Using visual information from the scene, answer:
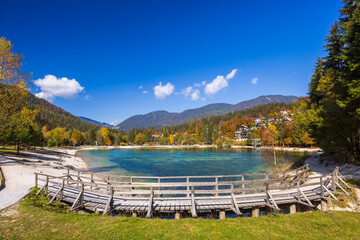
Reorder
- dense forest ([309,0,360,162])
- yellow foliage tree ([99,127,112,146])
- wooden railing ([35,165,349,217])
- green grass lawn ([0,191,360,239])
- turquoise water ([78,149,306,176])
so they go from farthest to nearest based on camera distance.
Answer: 1. yellow foliage tree ([99,127,112,146])
2. turquoise water ([78,149,306,176])
3. dense forest ([309,0,360,162])
4. wooden railing ([35,165,349,217])
5. green grass lawn ([0,191,360,239])

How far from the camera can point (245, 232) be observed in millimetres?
7996

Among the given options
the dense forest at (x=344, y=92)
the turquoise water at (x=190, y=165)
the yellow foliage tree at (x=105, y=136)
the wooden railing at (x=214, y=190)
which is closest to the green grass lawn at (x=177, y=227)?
the wooden railing at (x=214, y=190)

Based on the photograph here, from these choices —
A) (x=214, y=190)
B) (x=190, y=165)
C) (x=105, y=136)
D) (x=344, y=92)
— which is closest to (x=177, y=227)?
(x=214, y=190)

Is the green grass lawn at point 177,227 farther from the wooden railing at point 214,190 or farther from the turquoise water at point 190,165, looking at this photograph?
the turquoise water at point 190,165

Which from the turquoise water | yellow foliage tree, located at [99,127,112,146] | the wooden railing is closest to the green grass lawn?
the wooden railing

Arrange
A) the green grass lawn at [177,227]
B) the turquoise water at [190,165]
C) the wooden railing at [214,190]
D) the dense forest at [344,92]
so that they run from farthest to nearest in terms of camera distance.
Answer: the turquoise water at [190,165], the dense forest at [344,92], the wooden railing at [214,190], the green grass lawn at [177,227]

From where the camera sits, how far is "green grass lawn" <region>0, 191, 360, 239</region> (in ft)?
25.5

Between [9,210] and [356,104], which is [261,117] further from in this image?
[9,210]

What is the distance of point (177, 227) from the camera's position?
8570mm

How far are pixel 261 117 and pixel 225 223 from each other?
189 m

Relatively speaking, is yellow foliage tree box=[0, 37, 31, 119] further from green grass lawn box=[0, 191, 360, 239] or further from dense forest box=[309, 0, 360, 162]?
dense forest box=[309, 0, 360, 162]

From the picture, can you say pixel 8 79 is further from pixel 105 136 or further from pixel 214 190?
pixel 105 136

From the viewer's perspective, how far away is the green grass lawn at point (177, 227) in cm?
777

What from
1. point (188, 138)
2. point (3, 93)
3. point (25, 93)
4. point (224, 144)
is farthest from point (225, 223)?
point (188, 138)
